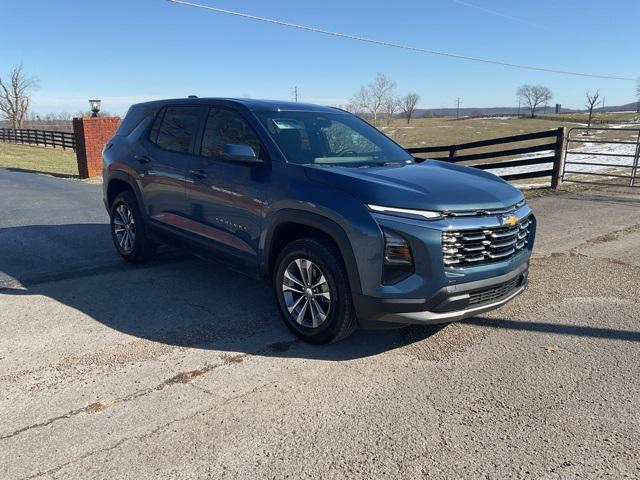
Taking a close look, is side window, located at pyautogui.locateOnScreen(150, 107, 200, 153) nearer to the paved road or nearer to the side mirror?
the side mirror

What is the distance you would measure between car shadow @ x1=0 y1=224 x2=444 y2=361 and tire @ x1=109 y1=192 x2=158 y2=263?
0.15 meters

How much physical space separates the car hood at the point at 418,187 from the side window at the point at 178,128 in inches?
68.9

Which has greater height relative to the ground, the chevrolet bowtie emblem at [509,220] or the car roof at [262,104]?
the car roof at [262,104]

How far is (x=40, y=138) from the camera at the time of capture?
137 feet

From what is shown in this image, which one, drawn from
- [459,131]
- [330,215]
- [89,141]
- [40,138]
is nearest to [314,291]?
[330,215]

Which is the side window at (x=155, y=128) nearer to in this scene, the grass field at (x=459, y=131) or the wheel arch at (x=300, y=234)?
the wheel arch at (x=300, y=234)

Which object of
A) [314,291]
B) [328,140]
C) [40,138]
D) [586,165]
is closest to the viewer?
[314,291]

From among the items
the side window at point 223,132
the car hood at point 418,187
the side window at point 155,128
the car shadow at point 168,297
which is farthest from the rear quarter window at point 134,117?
the car hood at point 418,187

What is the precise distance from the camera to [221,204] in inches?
183

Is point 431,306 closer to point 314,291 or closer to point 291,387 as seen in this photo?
point 314,291

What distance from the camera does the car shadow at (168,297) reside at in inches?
159

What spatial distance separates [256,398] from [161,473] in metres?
0.80

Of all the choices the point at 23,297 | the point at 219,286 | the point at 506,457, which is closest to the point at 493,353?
the point at 506,457

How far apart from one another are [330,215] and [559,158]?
9.28m
